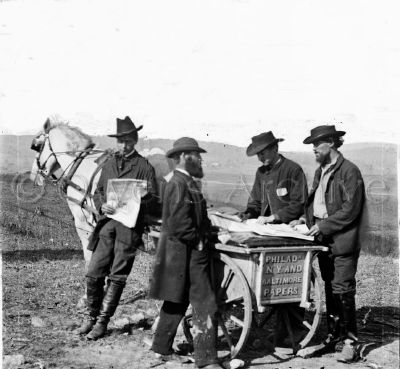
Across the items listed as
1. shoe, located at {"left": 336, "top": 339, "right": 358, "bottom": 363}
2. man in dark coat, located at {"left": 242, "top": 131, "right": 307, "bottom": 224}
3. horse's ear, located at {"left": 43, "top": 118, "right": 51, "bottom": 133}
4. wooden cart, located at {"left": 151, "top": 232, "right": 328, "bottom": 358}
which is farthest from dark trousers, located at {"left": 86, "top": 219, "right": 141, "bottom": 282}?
shoe, located at {"left": 336, "top": 339, "right": 358, "bottom": 363}

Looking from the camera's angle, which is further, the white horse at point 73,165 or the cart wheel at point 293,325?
the white horse at point 73,165

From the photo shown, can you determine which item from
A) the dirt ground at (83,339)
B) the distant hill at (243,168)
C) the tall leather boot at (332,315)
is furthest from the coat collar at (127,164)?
the tall leather boot at (332,315)

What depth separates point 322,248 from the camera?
512 centimetres

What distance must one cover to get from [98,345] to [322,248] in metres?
2.34

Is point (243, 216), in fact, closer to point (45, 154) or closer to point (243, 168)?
point (45, 154)

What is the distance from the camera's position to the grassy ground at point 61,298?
5375 millimetres

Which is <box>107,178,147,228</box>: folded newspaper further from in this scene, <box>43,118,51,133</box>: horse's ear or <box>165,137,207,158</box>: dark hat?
<box>43,118,51,133</box>: horse's ear

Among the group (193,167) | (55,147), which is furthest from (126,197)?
(55,147)

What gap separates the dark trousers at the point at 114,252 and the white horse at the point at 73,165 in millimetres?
674

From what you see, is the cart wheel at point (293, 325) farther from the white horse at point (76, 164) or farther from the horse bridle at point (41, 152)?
the horse bridle at point (41, 152)

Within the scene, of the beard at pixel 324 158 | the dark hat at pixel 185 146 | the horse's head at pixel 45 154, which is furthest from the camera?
the horse's head at pixel 45 154

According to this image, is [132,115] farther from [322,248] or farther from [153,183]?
[322,248]

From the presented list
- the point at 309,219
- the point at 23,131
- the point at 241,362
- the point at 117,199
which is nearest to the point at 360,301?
the point at 309,219

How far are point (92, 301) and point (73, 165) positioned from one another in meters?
1.73
